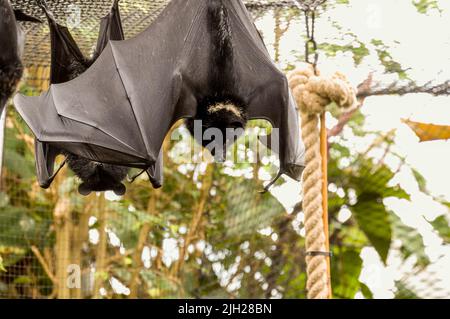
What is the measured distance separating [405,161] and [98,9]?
2179mm

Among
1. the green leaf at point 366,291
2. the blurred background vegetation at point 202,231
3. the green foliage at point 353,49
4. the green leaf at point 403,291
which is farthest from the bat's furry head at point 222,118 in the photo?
the green leaf at point 366,291

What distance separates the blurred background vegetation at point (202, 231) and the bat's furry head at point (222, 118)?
1.66 meters

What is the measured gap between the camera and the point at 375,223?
13.1 feet

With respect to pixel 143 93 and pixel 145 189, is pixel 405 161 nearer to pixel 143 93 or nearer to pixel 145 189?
pixel 145 189

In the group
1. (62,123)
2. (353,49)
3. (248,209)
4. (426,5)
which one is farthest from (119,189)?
(248,209)

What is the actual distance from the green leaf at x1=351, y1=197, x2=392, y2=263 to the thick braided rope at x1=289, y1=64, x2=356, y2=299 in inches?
68.6

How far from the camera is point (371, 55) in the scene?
2840mm

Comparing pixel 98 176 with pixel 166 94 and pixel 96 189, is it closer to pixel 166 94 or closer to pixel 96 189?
pixel 96 189

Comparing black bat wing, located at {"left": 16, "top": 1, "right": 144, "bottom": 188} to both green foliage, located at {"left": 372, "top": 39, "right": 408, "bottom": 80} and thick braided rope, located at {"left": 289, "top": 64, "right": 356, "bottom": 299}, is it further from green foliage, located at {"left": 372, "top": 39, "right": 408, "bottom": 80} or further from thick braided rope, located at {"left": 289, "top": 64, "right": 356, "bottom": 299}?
green foliage, located at {"left": 372, "top": 39, "right": 408, "bottom": 80}

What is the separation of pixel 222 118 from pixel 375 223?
2215mm

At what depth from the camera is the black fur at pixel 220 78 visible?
202cm

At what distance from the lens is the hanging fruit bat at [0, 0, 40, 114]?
6.40 feet
